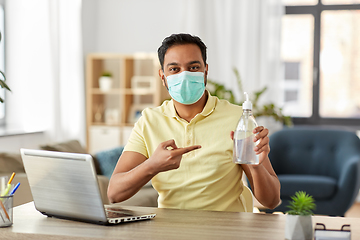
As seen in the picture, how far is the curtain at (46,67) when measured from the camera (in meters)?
4.39

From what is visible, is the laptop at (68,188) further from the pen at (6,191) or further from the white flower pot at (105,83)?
the white flower pot at (105,83)

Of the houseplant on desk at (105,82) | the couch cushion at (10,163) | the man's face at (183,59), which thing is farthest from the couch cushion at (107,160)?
A: the man's face at (183,59)

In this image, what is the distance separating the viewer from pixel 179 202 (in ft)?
5.00

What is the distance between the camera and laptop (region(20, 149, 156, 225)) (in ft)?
3.78

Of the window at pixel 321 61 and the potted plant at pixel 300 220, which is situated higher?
the window at pixel 321 61

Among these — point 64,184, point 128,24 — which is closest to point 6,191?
point 64,184

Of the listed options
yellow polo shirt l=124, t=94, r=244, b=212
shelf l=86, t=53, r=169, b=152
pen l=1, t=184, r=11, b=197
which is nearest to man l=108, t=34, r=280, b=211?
yellow polo shirt l=124, t=94, r=244, b=212

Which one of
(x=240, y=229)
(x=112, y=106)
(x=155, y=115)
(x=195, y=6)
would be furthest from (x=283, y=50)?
(x=240, y=229)

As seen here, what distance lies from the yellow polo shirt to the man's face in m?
0.15

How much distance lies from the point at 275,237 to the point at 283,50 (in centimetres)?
449

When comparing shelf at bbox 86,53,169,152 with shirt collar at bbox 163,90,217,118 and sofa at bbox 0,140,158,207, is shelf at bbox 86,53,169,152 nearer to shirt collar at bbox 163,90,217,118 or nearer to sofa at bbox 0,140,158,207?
sofa at bbox 0,140,158,207

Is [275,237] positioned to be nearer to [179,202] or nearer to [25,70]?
[179,202]

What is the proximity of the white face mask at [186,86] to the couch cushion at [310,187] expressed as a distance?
7.51ft

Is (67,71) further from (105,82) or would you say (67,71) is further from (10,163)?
(10,163)
